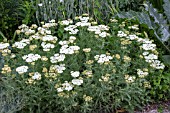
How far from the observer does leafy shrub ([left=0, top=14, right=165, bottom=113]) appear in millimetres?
3324

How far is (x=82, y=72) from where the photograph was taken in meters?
3.46

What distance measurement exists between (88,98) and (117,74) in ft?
Result: 1.40

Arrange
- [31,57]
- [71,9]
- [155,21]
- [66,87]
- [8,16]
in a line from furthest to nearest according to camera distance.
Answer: [8,16] < [71,9] < [155,21] < [31,57] < [66,87]

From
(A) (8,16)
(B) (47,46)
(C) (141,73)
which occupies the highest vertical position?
(B) (47,46)

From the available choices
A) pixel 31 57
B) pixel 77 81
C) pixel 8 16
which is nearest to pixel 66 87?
pixel 77 81

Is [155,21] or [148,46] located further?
[155,21]

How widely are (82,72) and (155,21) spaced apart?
143cm

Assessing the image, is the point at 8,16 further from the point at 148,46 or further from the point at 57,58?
the point at 148,46

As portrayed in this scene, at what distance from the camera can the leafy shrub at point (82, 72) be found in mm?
3324

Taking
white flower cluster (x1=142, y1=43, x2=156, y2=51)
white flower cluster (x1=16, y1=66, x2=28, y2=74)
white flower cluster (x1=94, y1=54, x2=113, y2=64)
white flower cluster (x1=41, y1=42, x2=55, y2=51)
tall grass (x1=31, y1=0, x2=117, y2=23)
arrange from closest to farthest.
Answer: white flower cluster (x1=16, y1=66, x2=28, y2=74)
white flower cluster (x1=94, y1=54, x2=113, y2=64)
white flower cluster (x1=41, y1=42, x2=55, y2=51)
white flower cluster (x1=142, y1=43, x2=156, y2=51)
tall grass (x1=31, y1=0, x2=117, y2=23)

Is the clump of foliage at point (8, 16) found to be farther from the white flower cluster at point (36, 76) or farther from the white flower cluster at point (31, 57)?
the white flower cluster at point (36, 76)

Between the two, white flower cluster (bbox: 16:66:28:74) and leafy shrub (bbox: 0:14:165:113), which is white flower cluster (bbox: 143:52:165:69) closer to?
leafy shrub (bbox: 0:14:165:113)

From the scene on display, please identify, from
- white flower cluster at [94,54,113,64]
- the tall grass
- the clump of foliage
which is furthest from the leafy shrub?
the clump of foliage

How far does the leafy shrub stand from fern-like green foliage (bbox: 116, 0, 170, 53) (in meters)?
0.50
